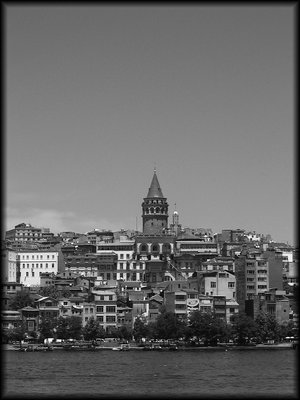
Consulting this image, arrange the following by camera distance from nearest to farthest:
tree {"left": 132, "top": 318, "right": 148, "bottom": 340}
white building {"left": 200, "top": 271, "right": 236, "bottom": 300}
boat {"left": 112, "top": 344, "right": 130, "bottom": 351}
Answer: boat {"left": 112, "top": 344, "right": 130, "bottom": 351} → tree {"left": 132, "top": 318, "right": 148, "bottom": 340} → white building {"left": 200, "top": 271, "right": 236, "bottom": 300}

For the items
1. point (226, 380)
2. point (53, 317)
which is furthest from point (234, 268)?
point (226, 380)

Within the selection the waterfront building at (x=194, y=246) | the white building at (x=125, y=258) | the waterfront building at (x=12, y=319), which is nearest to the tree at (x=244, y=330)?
the waterfront building at (x=12, y=319)

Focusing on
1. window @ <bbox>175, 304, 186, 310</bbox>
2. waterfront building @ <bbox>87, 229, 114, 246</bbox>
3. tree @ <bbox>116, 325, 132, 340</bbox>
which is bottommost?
tree @ <bbox>116, 325, 132, 340</bbox>

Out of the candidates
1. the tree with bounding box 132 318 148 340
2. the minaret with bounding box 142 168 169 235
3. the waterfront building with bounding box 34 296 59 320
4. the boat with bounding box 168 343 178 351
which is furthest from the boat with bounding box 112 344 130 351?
the minaret with bounding box 142 168 169 235

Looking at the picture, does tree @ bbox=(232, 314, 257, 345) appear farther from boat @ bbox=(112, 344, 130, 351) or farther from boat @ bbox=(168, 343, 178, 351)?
boat @ bbox=(112, 344, 130, 351)

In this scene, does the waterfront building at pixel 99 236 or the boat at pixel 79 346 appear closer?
the boat at pixel 79 346

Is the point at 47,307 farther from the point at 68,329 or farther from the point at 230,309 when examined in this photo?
the point at 230,309

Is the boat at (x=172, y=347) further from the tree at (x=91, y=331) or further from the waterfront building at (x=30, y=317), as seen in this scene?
the waterfront building at (x=30, y=317)
